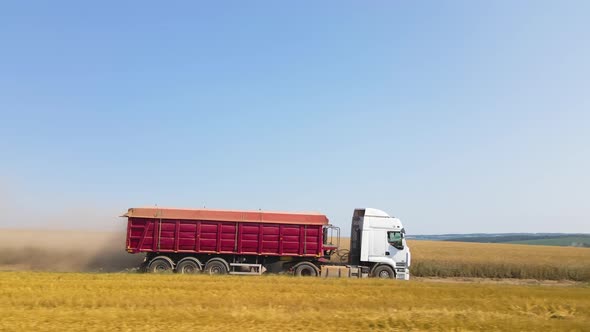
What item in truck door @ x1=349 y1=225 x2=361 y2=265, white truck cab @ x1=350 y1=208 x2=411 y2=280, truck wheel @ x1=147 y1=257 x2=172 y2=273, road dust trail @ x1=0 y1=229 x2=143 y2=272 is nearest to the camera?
truck wheel @ x1=147 y1=257 x2=172 y2=273

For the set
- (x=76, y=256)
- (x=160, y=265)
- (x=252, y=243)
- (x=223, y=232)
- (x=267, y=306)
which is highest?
(x=223, y=232)

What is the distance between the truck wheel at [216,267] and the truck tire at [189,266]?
460 millimetres

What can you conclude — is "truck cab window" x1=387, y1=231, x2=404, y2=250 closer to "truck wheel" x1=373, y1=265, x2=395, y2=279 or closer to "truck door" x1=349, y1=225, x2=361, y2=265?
"truck wheel" x1=373, y1=265, x2=395, y2=279

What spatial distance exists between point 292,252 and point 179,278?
649cm

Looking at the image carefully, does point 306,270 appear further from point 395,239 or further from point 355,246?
point 395,239

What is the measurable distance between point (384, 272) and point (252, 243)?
707cm

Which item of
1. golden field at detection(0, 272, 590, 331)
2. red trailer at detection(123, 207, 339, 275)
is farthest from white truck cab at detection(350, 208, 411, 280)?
golden field at detection(0, 272, 590, 331)

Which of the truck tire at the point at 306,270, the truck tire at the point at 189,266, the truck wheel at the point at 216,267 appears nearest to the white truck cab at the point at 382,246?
the truck tire at the point at 306,270

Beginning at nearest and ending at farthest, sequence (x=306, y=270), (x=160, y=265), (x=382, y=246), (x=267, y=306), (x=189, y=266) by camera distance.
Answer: (x=267, y=306) → (x=160, y=265) → (x=189, y=266) → (x=306, y=270) → (x=382, y=246)

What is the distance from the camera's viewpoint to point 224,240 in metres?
23.4

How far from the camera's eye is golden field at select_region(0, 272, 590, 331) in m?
10.3

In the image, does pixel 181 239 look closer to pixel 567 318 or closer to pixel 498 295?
pixel 498 295

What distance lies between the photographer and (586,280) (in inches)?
1186

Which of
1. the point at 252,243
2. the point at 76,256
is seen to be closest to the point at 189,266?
the point at 252,243
